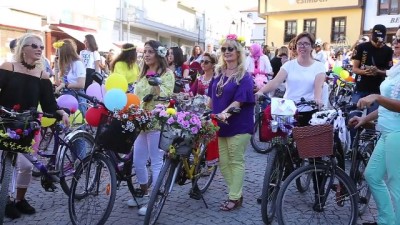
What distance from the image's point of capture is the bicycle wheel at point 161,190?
148 inches

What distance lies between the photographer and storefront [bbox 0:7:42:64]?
17.5m

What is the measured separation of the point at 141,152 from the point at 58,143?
3.67ft

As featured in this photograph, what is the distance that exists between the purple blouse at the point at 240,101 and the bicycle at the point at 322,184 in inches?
33.1

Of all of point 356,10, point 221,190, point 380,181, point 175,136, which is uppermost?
point 356,10

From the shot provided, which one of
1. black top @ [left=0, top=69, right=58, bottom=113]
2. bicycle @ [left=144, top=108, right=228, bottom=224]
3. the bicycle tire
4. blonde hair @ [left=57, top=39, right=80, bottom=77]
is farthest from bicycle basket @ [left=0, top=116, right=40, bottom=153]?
blonde hair @ [left=57, top=39, right=80, bottom=77]

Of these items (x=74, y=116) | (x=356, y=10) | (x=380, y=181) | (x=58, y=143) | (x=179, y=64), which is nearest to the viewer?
(x=380, y=181)

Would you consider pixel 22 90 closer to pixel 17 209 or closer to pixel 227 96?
pixel 17 209

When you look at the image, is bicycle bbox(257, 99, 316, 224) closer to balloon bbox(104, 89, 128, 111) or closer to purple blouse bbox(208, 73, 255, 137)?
purple blouse bbox(208, 73, 255, 137)

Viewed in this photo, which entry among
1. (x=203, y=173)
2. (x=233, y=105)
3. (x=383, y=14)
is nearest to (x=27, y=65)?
(x=233, y=105)

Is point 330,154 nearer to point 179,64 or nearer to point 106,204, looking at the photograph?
point 106,204

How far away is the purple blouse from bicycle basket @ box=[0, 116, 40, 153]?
1.87 meters

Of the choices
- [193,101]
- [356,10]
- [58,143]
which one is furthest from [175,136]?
[356,10]

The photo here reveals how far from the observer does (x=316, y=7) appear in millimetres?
37688

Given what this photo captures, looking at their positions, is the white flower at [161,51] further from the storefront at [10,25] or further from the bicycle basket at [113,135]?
the storefront at [10,25]
